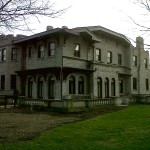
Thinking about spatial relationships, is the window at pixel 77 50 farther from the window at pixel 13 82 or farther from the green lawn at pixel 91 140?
the green lawn at pixel 91 140

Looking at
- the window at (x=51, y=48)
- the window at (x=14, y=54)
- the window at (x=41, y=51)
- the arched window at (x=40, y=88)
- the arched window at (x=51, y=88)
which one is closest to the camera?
the arched window at (x=51, y=88)

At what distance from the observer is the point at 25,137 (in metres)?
11.8

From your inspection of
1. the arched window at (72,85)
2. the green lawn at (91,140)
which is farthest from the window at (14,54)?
the green lawn at (91,140)

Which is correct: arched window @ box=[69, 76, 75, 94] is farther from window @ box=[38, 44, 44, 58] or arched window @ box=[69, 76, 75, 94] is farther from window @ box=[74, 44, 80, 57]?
window @ box=[38, 44, 44, 58]

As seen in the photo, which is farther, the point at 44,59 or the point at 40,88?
the point at 40,88

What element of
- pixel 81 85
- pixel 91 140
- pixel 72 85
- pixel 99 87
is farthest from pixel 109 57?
pixel 91 140

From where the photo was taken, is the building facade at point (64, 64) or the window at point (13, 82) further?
the window at point (13, 82)

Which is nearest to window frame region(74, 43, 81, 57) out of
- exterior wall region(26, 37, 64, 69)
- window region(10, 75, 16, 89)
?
exterior wall region(26, 37, 64, 69)

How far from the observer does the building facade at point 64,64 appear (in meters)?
28.0

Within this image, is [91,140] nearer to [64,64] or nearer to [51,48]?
[64,64]

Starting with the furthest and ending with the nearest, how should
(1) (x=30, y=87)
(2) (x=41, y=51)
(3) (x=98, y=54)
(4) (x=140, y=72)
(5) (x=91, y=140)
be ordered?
(4) (x=140, y=72), (3) (x=98, y=54), (1) (x=30, y=87), (2) (x=41, y=51), (5) (x=91, y=140)

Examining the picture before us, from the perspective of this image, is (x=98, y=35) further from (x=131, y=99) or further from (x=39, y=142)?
(x=39, y=142)

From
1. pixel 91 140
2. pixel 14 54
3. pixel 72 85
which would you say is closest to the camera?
pixel 91 140

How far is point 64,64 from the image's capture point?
27750mm
